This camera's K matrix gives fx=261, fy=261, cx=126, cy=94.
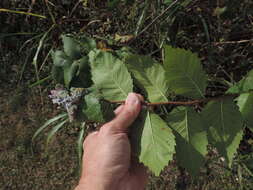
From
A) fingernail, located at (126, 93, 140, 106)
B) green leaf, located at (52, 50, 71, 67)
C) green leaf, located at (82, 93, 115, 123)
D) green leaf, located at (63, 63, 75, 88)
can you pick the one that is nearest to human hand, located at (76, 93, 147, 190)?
fingernail, located at (126, 93, 140, 106)

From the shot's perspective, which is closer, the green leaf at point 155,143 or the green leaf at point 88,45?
the green leaf at point 155,143

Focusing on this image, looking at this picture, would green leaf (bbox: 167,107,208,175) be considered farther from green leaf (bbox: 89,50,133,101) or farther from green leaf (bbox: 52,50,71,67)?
green leaf (bbox: 52,50,71,67)

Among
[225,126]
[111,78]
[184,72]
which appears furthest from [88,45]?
[225,126]

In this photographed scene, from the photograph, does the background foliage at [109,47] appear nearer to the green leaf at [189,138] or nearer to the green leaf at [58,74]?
the green leaf at [58,74]

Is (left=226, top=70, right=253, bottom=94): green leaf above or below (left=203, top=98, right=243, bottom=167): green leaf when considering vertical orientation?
above

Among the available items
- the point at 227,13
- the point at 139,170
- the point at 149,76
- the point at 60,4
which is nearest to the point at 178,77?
the point at 149,76

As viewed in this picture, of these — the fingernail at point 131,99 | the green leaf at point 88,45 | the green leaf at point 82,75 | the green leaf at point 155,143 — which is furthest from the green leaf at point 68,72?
the green leaf at point 155,143
